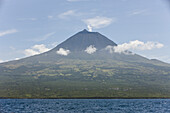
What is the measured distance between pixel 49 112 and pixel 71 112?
877cm

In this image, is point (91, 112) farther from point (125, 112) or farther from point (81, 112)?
point (125, 112)

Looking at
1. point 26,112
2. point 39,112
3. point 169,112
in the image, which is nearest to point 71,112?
point 39,112

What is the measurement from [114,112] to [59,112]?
22.3 metres

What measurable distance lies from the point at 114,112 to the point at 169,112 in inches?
929

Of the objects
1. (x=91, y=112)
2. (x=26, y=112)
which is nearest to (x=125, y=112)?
(x=91, y=112)

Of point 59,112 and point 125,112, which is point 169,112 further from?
point 59,112

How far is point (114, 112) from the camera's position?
8956cm

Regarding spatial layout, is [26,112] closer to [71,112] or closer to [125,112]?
[71,112]

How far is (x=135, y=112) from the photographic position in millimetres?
89000

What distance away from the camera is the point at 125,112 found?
9012 cm

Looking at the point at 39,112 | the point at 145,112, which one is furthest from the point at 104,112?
the point at 39,112

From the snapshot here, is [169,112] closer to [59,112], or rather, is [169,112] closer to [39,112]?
[59,112]

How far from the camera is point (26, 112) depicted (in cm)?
8806

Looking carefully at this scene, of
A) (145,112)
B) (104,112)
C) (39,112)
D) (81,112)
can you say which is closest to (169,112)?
(145,112)
